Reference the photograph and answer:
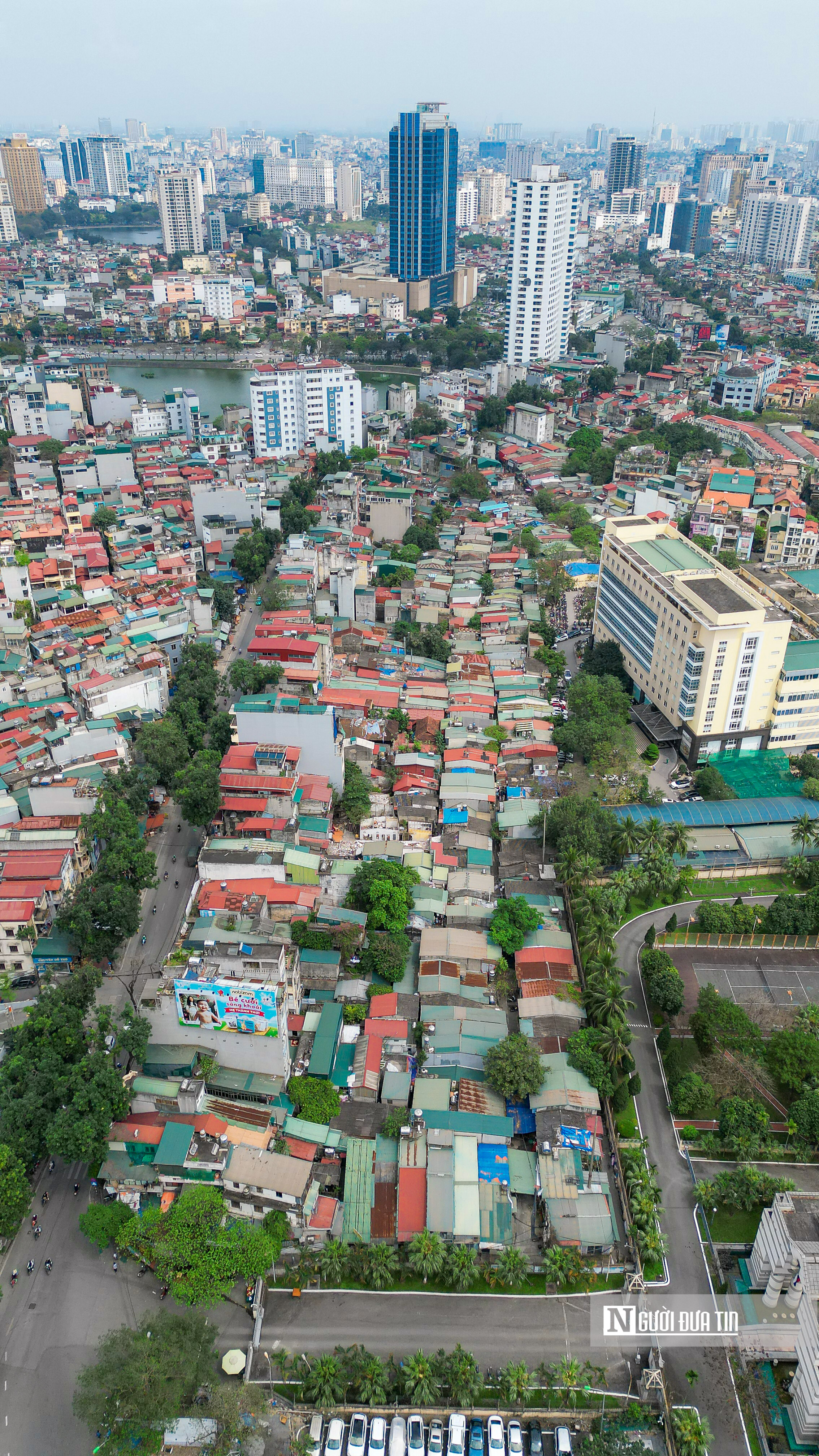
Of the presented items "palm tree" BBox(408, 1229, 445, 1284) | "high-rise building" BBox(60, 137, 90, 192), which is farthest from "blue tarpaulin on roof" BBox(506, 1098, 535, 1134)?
"high-rise building" BBox(60, 137, 90, 192)

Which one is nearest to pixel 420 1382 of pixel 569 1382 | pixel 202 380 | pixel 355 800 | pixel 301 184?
pixel 569 1382

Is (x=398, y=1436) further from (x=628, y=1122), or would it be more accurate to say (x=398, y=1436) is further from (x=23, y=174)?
(x=23, y=174)

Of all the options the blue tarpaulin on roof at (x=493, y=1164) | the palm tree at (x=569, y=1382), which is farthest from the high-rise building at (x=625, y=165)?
the palm tree at (x=569, y=1382)

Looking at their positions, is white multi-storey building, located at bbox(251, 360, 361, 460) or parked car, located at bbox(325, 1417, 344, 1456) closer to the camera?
parked car, located at bbox(325, 1417, 344, 1456)

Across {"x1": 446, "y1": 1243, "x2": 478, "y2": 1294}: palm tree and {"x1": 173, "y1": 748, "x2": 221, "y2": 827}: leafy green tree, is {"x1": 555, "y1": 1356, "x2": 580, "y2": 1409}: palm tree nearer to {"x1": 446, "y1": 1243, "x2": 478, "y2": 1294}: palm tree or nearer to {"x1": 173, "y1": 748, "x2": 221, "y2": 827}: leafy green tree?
{"x1": 446, "y1": 1243, "x2": 478, "y2": 1294}: palm tree

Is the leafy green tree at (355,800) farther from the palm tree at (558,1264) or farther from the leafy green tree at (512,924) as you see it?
the palm tree at (558,1264)
